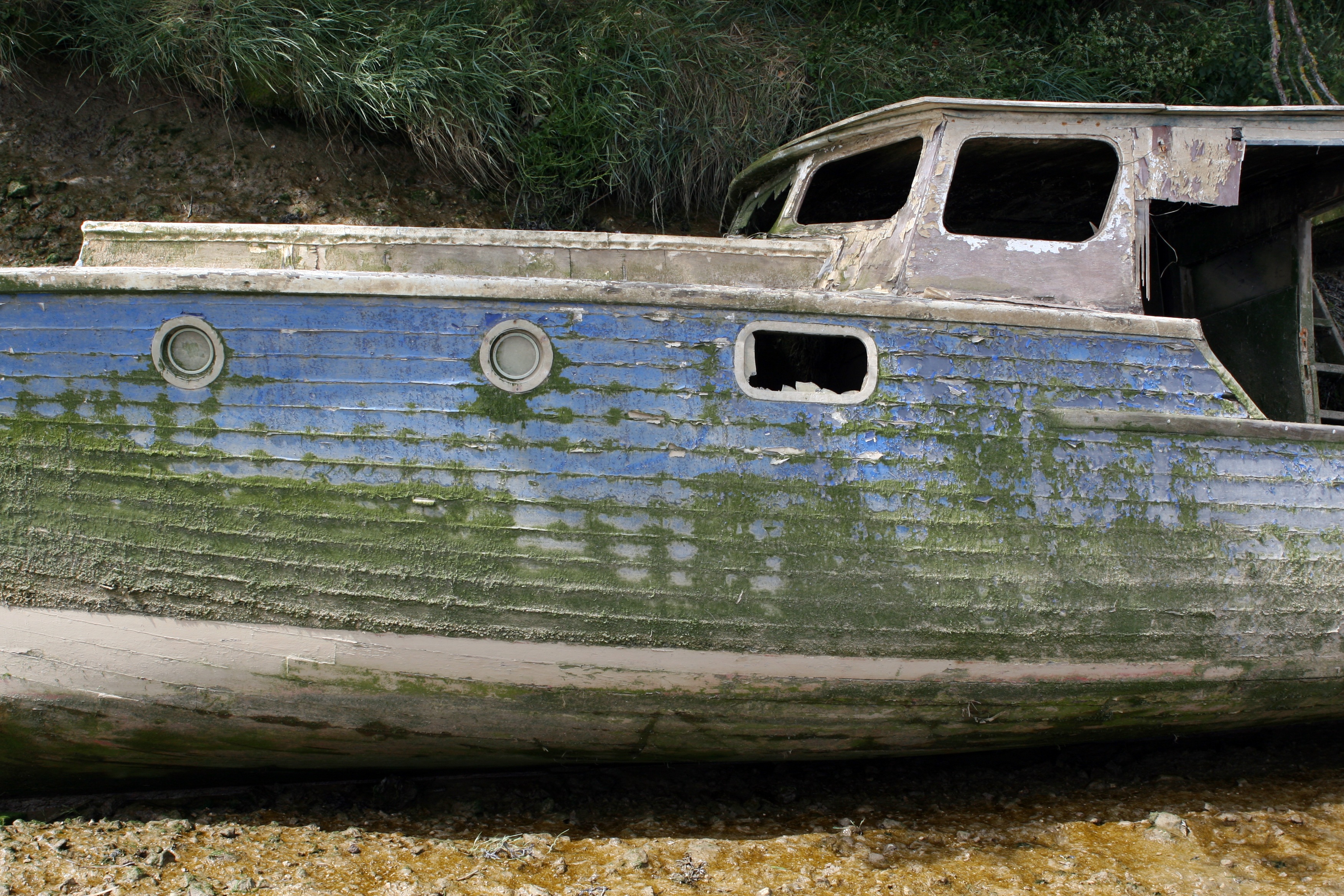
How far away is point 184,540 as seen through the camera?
3.07 meters

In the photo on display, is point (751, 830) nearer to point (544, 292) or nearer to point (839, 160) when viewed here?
point (544, 292)

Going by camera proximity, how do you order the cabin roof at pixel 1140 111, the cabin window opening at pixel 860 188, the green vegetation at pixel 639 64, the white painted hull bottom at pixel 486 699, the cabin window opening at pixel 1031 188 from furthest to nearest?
the green vegetation at pixel 639 64 < the cabin window opening at pixel 860 188 < the cabin window opening at pixel 1031 188 < the cabin roof at pixel 1140 111 < the white painted hull bottom at pixel 486 699

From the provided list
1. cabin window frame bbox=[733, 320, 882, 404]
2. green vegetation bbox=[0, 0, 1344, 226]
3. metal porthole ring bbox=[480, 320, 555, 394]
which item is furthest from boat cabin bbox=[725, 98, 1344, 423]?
green vegetation bbox=[0, 0, 1344, 226]

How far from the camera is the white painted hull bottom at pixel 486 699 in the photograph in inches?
124

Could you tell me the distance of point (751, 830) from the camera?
3559 mm

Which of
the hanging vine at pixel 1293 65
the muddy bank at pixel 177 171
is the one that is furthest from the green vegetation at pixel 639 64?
the muddy bank at pixel 177 171

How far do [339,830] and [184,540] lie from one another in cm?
123

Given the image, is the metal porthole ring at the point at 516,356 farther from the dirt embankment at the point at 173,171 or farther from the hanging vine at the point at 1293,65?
the hanging vine at the point at 1293,65

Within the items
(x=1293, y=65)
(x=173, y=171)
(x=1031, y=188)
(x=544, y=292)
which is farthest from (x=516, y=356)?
(x=1293, y=65)

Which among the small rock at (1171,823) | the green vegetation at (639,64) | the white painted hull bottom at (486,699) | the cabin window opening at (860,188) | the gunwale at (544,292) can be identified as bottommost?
the small rock at (1171,823)

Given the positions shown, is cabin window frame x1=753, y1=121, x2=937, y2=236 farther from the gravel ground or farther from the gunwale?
the gravel ground

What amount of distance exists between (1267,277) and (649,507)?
3.77 metres

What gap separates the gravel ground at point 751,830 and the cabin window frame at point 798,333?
1616 millimetres

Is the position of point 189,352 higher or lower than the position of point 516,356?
lower
